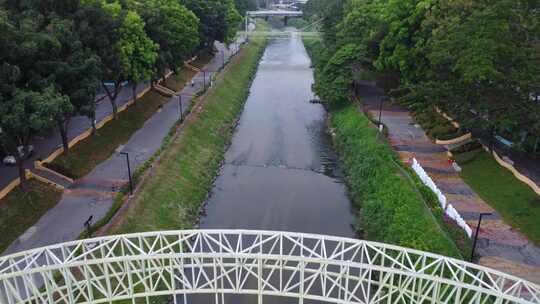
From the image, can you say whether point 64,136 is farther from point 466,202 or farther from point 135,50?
point 466,202

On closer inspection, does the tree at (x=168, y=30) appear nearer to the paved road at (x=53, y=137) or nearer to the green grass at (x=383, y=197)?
the paved road at (x=53, y=137)

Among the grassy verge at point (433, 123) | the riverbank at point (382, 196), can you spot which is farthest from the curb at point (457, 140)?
the riverbank at point (382, 196)

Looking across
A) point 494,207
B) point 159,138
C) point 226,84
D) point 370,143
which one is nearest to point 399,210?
point 494,207

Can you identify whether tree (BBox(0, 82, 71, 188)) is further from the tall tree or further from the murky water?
the murky water

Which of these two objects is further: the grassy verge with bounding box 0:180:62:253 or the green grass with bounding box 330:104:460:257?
the grassy verge with bounding box 0:180:62:253

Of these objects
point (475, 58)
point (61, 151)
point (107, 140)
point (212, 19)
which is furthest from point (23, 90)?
point (212, 19)

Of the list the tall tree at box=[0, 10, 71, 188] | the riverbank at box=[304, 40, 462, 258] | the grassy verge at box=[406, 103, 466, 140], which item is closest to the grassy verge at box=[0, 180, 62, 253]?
the tall tree at box=[0, 10, 71, 188]

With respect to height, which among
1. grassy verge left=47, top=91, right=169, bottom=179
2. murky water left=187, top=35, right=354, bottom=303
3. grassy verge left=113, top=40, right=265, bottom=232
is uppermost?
grassy verge left=47, top=91, right=169, bottom=179
